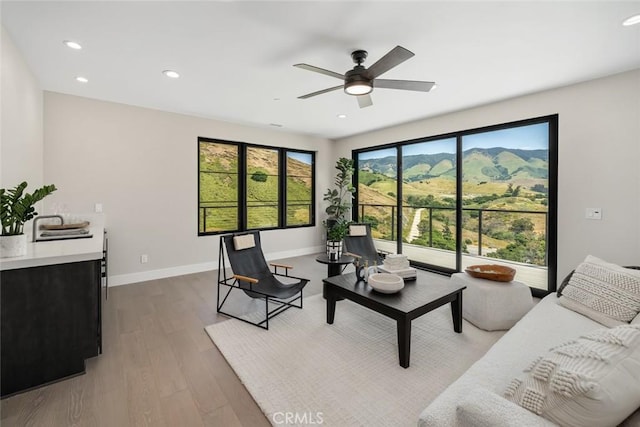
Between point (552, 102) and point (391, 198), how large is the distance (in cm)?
301

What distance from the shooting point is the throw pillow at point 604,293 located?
2.03m

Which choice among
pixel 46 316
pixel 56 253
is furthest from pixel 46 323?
pixel 56 253

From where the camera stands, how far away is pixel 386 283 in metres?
2.61

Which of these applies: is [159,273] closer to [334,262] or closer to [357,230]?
[334,262]

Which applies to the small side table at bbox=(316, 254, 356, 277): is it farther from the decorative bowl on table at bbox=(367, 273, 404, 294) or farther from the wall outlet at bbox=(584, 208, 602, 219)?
the wall outlet at bbox=(584, 208, 602, 219)

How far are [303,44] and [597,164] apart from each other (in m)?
3.62

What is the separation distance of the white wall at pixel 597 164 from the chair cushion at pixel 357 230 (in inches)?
102

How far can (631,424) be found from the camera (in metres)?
0.97

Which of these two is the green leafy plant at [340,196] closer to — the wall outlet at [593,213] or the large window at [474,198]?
the large window at [474,198]

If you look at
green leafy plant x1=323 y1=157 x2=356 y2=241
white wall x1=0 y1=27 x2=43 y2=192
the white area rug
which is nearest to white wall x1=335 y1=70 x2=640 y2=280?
the white area rug

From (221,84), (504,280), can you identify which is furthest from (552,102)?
(221,84)

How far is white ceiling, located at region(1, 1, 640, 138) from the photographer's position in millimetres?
2080

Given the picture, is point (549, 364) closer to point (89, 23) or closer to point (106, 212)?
point (89, 23)

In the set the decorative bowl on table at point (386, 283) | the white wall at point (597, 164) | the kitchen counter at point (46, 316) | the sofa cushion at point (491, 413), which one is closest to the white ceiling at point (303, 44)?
the white wall at point (597, 164)
